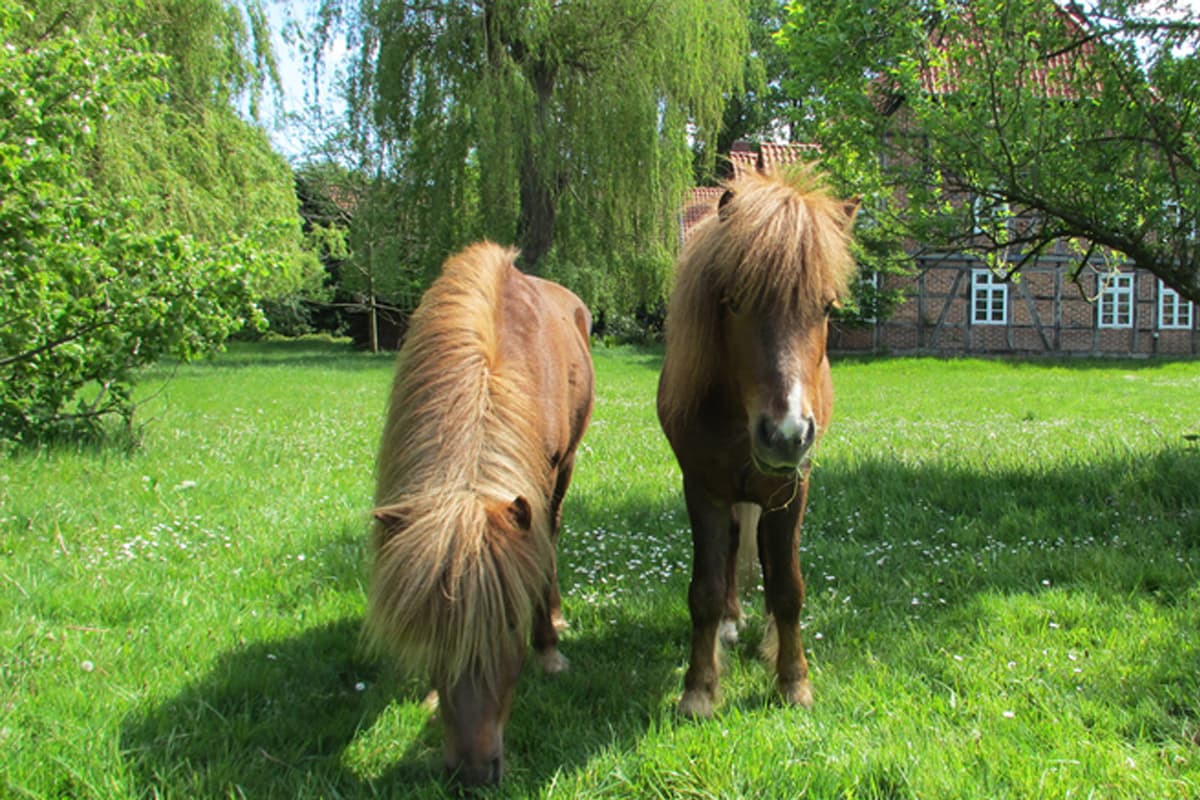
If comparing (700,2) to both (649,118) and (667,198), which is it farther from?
(667,198)

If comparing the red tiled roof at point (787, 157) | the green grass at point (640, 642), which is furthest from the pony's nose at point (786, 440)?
the red tiled roof at point (787, 157)

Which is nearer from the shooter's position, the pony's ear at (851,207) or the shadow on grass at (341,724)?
the shadow on grass at (341,724)

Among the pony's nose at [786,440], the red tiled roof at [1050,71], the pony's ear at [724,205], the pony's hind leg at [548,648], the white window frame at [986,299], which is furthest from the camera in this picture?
the white window frame at [986,299]

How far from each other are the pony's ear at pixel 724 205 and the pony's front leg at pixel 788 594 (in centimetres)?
111

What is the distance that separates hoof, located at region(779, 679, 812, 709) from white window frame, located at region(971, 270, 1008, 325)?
88.1 feet

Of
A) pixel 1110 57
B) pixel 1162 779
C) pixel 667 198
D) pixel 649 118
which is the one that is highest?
pixel 649 118

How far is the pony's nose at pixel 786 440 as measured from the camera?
2.40 m

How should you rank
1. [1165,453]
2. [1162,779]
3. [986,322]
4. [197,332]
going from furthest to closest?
1. [986,322]
2. [197,332]
3. [1165,453]
4. [1162,779]

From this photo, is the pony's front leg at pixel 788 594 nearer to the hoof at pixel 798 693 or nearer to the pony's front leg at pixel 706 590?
the hoof at pixel 798 693

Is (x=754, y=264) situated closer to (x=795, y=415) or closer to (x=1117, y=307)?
(x=795, y=415)

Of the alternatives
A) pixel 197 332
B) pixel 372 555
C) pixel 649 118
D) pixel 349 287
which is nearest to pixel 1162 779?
pixel 372 555

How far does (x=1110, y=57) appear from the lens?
5379 millimetres

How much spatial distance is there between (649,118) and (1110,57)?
1369 cm

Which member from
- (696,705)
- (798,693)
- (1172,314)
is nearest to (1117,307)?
(1172,314)
